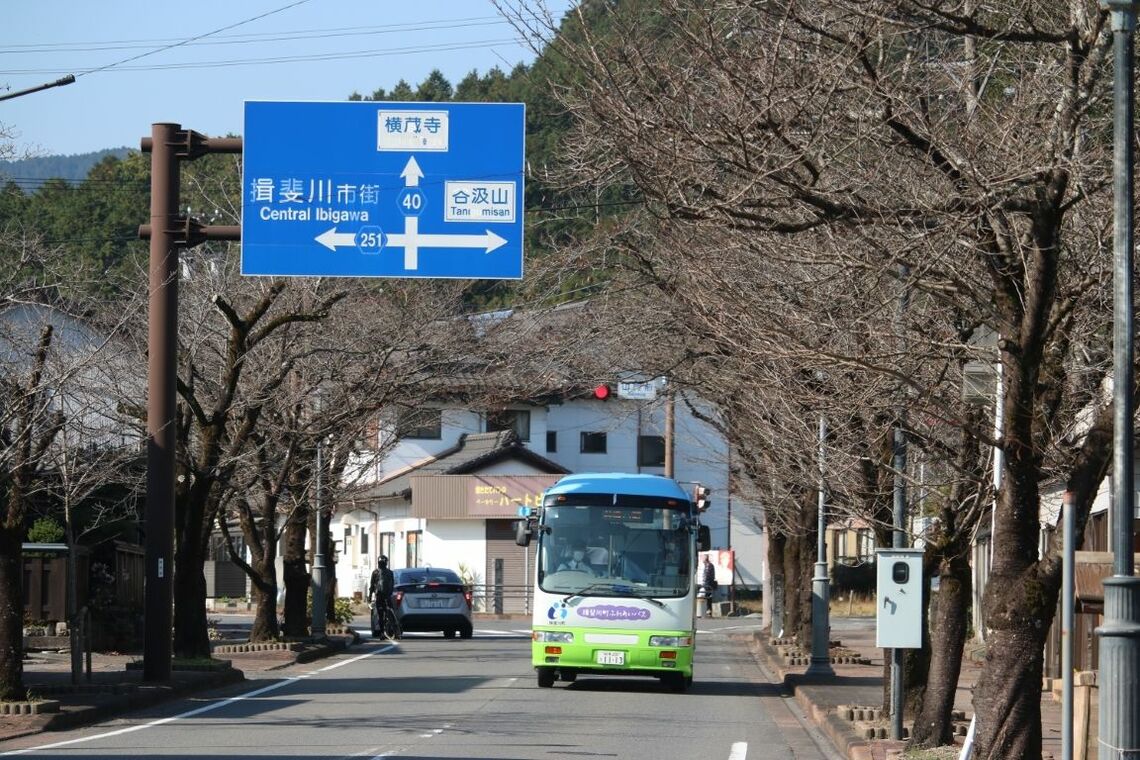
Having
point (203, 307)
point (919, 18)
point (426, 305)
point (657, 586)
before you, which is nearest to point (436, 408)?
point (426, 305)

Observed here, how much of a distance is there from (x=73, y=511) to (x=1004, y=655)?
22.1 m

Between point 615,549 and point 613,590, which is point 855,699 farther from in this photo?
point 615,549

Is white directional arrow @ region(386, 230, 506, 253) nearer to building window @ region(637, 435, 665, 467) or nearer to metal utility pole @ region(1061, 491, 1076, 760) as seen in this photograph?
metal utility pole @ region(1061, 491, 1076, 760)

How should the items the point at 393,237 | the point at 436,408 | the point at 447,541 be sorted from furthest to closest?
the point at 447,541 → the point at 436,408 → the point at 393,237

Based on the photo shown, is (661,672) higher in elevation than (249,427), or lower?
lower

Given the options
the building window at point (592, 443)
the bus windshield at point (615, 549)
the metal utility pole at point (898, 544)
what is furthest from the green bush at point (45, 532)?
the building window at point (592, 443)

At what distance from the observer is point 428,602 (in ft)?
127

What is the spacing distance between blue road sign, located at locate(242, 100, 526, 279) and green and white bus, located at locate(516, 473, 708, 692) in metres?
5.80

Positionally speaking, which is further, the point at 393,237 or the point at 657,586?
the point at 657,586

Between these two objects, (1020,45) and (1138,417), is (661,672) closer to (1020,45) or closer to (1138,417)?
(1138,417)

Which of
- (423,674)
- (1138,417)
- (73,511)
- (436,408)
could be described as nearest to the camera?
(1138,417)

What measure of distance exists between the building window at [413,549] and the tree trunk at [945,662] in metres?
47.5

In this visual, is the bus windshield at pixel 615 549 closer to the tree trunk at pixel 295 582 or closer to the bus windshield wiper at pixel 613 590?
the bus windshield wiper at pixel 613 590

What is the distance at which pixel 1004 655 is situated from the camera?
1167 cm
